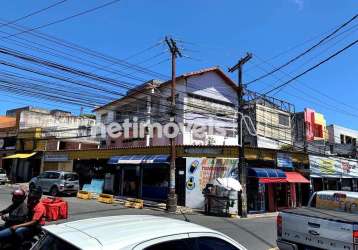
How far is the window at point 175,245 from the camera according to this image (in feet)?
11.0

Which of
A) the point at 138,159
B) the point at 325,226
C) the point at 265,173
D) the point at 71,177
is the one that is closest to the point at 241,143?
the point at 265,173

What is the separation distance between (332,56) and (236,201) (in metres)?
12.3

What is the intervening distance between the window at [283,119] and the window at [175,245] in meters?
38.2

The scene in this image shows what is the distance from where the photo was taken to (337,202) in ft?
30.9

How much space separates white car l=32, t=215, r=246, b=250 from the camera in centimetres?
321

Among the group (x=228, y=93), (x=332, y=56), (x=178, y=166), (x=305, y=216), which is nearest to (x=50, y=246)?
(x=305, y=216)

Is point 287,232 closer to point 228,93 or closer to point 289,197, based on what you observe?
point 289,197

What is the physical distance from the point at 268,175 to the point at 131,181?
11.1 meters

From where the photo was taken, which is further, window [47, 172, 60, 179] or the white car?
window [47, 172, 60, 179]

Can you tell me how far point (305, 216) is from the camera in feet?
27.0

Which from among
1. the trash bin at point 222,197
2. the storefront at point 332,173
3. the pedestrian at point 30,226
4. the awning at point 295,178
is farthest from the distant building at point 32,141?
the pedestrian at point 30,226

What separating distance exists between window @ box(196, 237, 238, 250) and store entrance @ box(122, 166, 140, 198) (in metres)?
26.4

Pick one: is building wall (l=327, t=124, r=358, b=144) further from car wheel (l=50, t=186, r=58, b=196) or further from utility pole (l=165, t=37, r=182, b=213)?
car wheel (l=50, t=186, r=58, b=196)

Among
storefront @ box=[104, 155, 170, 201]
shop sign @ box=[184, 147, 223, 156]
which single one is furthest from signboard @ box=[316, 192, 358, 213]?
storefront @ box=[104, 155, 170, 201]
